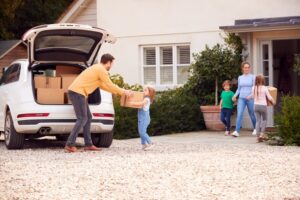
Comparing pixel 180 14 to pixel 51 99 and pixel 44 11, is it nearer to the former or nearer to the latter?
pixel 51 99

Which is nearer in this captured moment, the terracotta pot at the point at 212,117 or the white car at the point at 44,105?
the white car at the point at 44,105

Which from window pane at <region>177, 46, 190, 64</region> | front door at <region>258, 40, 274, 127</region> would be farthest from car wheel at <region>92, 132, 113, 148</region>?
window pane at <region>177, 46, 190, 64</region>

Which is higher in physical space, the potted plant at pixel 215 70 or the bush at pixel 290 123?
the potted plant at pixel 215 70

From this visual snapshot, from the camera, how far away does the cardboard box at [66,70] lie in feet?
46.6

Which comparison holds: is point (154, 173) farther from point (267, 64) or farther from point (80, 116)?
point (267, 64)

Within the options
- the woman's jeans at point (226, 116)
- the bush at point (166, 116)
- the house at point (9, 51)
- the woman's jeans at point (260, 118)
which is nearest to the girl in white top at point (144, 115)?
the woman's jeans at point (260, 118)

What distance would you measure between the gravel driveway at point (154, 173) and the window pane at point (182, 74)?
669cm

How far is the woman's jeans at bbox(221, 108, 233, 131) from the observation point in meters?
17.4

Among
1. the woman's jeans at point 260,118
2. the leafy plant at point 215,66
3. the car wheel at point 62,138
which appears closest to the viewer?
the woman's jeans at point 260,118

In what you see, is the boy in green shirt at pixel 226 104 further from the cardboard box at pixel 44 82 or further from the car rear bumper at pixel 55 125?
the cardboard box at pixel 44 82

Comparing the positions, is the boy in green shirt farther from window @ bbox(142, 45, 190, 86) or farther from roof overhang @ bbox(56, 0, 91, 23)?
roof overhang @ bbox(56, 0, 91, 23)

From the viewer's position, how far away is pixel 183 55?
2052 cm

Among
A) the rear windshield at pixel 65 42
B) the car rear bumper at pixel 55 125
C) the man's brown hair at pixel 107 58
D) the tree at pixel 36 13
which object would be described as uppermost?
the tree at pixel 36 13

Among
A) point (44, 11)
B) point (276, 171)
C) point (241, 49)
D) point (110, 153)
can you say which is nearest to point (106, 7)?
point (241, 49)
